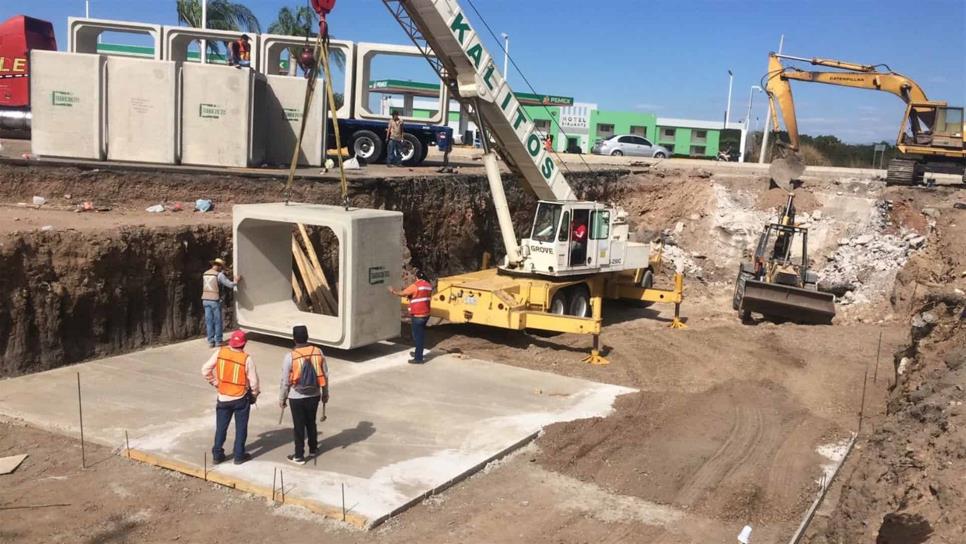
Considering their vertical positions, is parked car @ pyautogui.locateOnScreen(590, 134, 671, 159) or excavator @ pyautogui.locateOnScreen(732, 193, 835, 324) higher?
parked car @ pyautogui.locateOnScreen(590, 134, 671, 159)

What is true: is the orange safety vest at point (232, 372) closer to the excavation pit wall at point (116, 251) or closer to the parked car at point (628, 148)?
the excavation pit wall at point (116, 251)

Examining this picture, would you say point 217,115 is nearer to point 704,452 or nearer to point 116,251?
point 116,251

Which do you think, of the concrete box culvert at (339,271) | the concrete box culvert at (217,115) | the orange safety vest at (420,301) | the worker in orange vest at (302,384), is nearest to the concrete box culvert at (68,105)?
the concrete box culvert at (217,115)

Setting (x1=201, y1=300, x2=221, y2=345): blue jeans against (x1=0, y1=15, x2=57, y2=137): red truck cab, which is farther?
(x1=0, y1=15, x2=57, y2=137): red truck cab

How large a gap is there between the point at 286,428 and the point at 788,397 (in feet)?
23.5

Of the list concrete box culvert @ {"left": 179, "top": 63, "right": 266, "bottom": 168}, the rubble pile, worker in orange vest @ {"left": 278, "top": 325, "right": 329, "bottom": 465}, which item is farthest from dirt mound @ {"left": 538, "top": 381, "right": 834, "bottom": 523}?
the rubble pile

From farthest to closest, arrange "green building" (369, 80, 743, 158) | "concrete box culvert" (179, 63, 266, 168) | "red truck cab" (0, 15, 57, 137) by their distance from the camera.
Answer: "green building" (369, 80, 743, 158), "red truck cab" (0, 15, 57, 137), "concrete box culvert" (179, 63, 266, 168)

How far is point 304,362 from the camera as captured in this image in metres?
7.82

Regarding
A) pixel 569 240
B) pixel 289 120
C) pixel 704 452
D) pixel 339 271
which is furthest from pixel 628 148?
pixel 704 452

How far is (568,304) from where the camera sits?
15.8m

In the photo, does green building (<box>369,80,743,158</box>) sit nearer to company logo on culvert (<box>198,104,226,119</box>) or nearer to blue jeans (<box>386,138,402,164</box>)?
blue jeans (<box>386,138,402,164</box>)

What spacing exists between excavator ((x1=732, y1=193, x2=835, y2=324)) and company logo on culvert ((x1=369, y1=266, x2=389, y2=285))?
29.4 ft

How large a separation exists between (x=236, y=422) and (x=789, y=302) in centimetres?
1335

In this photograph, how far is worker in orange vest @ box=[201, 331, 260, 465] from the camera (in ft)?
24.9
